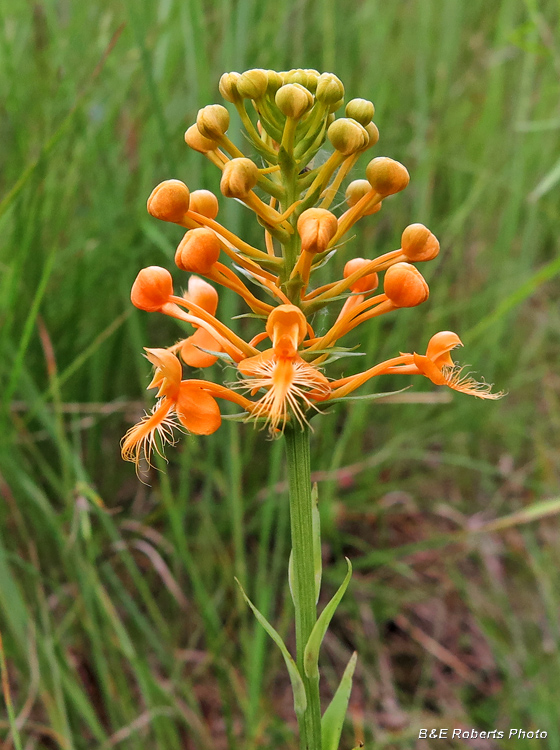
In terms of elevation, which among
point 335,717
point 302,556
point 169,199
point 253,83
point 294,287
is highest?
point 253,83

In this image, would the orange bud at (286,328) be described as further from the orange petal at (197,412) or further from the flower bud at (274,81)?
the flower bud at (274,81)

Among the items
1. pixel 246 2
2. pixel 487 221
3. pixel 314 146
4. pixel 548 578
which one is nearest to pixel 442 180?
pixel 487 221

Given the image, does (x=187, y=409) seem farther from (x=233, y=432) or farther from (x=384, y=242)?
(x=384, y=242)

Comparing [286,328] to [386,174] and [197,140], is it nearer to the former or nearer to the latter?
[386,174]

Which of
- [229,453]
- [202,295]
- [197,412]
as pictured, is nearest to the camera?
[197,412]

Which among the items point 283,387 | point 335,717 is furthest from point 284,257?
point 335,717

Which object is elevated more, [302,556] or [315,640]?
[302,556]
